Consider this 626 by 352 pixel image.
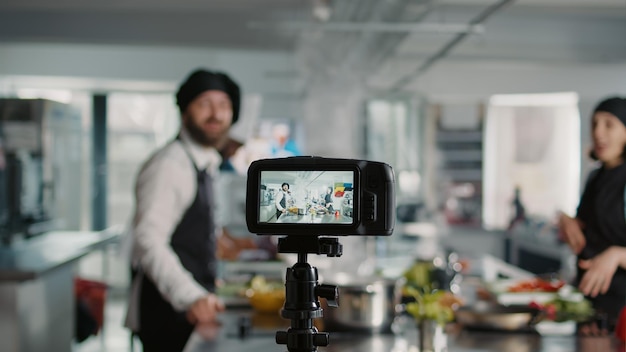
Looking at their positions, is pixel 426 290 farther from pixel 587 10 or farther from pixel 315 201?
pixel 587 10

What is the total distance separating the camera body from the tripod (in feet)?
0.07

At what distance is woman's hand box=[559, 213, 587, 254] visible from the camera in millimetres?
3229

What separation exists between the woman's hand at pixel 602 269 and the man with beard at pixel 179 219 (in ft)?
4.09

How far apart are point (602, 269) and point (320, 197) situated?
1815 millimetres

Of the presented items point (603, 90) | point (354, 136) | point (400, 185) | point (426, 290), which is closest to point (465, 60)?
point (603, 90)

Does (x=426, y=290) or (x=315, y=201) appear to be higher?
(x=315, y=201)

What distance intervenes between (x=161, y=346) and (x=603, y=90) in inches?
376

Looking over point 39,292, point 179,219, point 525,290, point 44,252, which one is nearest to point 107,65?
point 44,252

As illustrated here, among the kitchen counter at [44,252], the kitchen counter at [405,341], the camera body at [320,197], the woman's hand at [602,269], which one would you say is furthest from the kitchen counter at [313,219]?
the kitchen counter at [44,252]

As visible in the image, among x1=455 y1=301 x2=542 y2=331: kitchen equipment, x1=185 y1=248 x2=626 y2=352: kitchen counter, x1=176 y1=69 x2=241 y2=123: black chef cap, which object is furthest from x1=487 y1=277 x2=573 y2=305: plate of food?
x1=176 y1=69 x2=241 y2=123: black chef cap

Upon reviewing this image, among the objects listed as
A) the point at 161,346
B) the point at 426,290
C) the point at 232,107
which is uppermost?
the point at 232,107

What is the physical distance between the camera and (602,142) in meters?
3.15

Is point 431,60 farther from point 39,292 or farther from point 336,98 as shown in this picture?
point 39,292

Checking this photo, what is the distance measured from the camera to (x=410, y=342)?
2.70 meters
